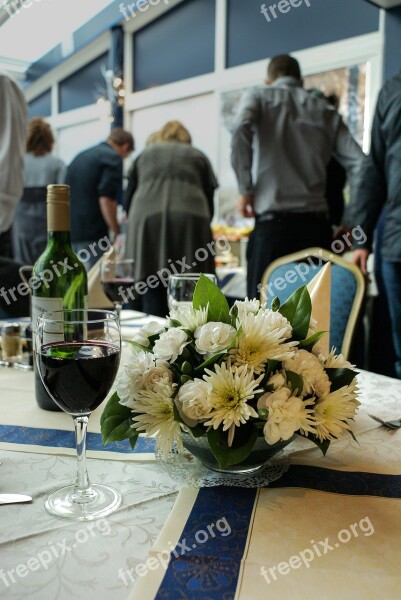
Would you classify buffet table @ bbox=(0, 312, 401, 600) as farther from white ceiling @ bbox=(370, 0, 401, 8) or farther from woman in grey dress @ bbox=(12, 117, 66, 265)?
woman in grey dress @ bbox=(12, 117, 66, 265)

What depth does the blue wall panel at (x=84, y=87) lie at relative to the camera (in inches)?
290

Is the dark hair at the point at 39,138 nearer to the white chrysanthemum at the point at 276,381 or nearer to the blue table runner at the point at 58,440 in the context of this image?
the blue table runner at the point at 58,440

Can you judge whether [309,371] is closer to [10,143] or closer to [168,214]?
[10,143]

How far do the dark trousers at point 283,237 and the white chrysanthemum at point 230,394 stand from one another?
2.06m

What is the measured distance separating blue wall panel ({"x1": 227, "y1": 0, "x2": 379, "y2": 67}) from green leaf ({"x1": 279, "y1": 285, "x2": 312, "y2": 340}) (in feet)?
12.3

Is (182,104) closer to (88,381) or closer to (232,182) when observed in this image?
(232,182)

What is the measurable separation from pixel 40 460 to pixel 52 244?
0.35m

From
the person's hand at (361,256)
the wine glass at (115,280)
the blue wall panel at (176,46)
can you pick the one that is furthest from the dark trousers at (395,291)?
the blue wall panel at (176,46)

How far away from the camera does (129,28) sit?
21.1 ft

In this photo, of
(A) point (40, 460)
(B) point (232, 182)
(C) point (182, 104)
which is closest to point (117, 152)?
(B) point (232, 182)

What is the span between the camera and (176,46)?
585 centimetres

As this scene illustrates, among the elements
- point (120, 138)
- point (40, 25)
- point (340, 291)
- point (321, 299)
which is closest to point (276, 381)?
point (321, 299)

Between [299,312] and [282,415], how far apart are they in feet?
0.48

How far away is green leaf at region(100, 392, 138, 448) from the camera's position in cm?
62
